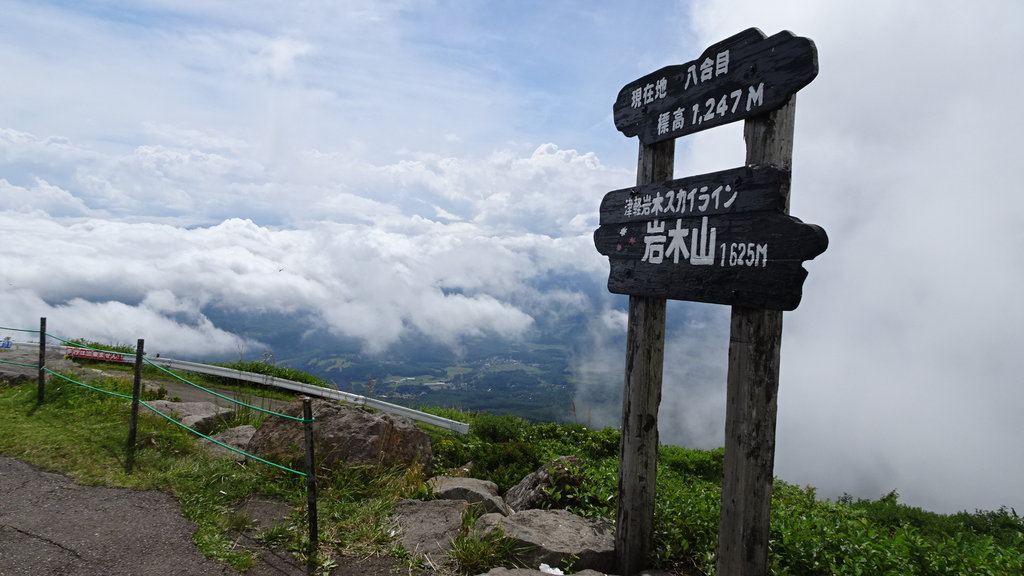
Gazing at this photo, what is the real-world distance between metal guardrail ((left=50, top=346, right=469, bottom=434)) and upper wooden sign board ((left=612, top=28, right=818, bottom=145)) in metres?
8.12

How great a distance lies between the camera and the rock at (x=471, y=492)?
23.4 ft

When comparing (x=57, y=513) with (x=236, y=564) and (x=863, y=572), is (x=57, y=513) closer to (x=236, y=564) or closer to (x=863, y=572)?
(x=236, y=564)

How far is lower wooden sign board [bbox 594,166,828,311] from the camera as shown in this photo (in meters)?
4.31

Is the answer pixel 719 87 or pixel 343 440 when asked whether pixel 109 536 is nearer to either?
pixel 343 440

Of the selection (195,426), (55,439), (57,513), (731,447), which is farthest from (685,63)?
(55,439)

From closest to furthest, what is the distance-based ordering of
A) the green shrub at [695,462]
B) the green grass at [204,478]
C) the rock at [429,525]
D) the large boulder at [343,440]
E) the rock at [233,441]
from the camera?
the rock at [429,525], the green grass at [204,478], the large boulder at [343,440], the rock at [233,441], the green shrub at [695,462]

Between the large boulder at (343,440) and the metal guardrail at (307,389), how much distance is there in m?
3.31

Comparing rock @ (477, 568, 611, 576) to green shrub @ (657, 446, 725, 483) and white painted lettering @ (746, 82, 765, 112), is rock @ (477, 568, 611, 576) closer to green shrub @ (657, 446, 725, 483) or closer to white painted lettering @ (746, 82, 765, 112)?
white painted lettering @ (746, 82, 765, 112)

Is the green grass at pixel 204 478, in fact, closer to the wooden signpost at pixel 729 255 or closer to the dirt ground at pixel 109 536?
the dirt ground at pixel 109 536

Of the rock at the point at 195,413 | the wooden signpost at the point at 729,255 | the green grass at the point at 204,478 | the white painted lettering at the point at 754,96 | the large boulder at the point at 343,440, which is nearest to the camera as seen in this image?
the wooden signpost at the point at 729,255

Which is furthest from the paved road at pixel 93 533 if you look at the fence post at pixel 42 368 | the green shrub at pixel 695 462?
the green shrub at pixel 695 462

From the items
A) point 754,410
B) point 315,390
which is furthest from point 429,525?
point 315,390

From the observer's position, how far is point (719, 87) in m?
5.05

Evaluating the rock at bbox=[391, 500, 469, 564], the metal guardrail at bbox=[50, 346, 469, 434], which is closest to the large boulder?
the rock at bbox=[391, 500, 469, 564]
